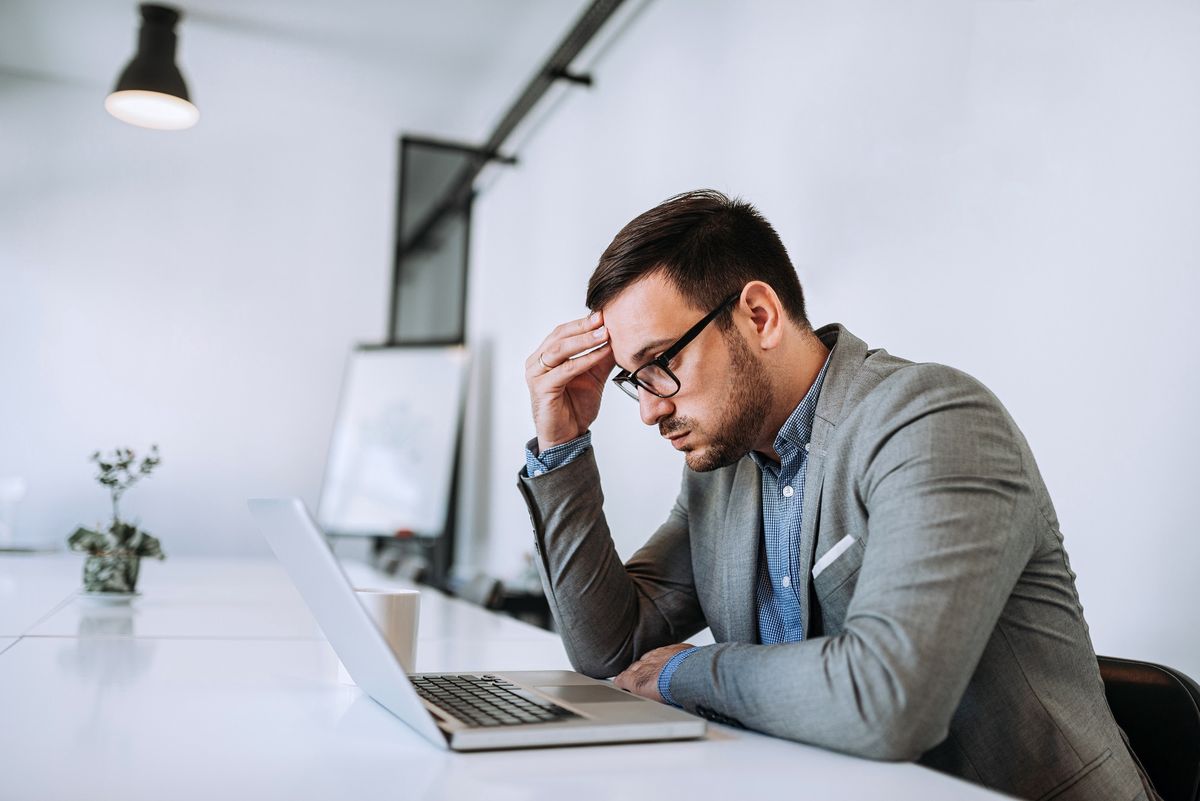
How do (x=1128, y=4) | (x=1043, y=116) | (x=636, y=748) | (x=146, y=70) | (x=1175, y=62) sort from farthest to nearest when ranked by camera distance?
(x=146, y=70)
(x=1043, y=116)
(x=1128, y=4)
(x=1175, y=62)
(x=636, y=748)

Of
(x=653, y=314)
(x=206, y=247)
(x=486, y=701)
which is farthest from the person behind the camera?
(x=206, y=247)

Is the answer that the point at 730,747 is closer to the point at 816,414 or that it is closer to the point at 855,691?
the point at 855,691

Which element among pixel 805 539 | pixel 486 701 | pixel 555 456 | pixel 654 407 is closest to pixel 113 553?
pixel 555 456

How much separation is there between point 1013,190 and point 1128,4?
1.25 ft

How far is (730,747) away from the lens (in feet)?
3.19

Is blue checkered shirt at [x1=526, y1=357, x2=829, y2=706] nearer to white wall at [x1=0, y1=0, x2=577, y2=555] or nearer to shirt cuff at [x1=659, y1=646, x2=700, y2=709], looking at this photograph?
shirt cuff at [x1=659, y1=646, x2=700, y2=709]

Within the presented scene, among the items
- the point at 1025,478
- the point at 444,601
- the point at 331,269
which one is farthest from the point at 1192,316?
the point at 331,269

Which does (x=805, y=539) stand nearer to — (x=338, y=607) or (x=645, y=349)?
(x=645, y=349)

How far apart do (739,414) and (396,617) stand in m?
0.57

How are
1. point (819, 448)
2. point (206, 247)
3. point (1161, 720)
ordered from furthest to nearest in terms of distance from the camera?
point (206, 247), point (819, 448), point (1161, 720)

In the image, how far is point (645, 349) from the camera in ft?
4.85

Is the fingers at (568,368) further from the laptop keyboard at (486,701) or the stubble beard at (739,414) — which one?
the laptop keyboard at (486,701)

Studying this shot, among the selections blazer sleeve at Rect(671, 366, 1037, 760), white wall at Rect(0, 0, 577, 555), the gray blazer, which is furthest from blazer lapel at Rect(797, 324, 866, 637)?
white wall at Rect(0, 0, 577, 555)

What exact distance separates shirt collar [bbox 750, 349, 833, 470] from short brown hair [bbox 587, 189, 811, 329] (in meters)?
0.13
